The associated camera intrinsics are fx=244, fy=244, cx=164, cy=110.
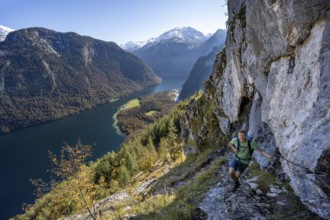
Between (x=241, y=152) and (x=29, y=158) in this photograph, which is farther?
(x=29, y=158)

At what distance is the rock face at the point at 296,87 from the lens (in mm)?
7227

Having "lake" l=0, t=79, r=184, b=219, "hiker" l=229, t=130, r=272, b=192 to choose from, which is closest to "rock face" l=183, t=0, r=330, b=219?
"hiker" l=229, t=130, r=272, b=192

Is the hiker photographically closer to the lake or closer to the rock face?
the rock face

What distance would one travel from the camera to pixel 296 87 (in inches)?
354

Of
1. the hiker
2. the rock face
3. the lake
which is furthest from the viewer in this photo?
the lake

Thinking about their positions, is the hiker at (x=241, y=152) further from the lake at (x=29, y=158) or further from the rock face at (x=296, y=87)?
the lake at (x=29, y=158)

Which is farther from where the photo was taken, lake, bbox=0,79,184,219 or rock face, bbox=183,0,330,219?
lake, bbox=0,79,184,219

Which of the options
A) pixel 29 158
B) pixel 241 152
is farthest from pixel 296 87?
pixel 29 158

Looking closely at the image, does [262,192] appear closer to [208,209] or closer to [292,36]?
[208,209]

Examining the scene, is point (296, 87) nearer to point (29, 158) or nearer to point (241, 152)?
point (241, 152)

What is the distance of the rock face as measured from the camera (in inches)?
285

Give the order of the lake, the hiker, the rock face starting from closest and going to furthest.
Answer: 1. the rock face
2. the hiker
3. the lake

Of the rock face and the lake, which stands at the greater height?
the rock face

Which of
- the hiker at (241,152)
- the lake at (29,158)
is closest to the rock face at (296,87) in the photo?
the hiker at (241,152)
